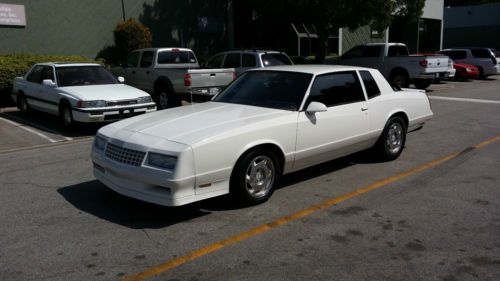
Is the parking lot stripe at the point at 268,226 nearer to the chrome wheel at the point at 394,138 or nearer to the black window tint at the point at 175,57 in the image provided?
the chrome wheel at the point at 394,138

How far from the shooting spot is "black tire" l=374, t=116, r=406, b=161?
7.07 meters

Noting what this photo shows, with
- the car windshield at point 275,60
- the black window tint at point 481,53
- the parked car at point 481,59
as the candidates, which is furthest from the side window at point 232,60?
the black window tint at point 481,53

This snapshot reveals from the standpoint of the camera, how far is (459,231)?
458 centimetres

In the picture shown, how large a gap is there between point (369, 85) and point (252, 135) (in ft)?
8.46

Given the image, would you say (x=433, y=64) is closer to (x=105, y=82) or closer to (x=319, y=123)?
(x=105, y=82)

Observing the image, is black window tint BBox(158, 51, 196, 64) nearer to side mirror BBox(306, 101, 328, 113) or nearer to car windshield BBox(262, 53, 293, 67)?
car windshield BBox(262, 53, 293, 67)

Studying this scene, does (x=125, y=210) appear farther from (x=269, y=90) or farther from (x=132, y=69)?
(x=132, y=69)

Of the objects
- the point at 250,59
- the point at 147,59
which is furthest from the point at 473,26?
the point at 147,59

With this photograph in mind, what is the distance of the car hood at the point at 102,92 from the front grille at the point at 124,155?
16.7 feet

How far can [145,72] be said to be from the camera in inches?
535

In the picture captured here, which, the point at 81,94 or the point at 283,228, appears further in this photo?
the point at 81,94

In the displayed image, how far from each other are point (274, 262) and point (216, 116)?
2.14 meters

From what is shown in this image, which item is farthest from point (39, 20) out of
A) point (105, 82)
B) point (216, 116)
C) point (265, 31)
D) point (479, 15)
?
point (479, 15)

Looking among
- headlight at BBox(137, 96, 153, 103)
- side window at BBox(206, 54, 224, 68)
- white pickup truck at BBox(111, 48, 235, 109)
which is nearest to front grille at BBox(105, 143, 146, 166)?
headlight at BBox(137, 96, 153, 103)
